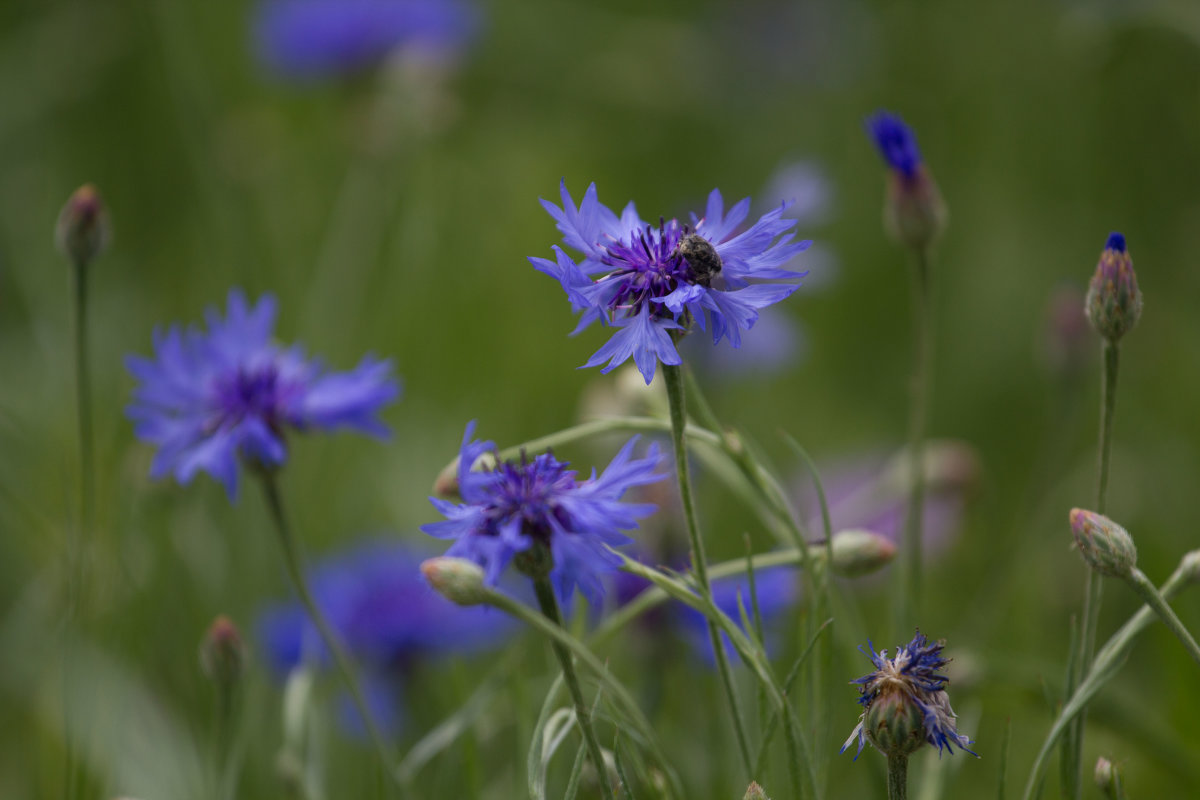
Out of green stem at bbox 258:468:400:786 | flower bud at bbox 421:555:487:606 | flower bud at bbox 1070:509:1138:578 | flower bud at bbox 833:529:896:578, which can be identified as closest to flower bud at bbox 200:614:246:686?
green stem at bbox 258:468:400:786

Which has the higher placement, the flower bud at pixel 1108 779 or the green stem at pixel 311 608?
the green stem at pixel 311 608

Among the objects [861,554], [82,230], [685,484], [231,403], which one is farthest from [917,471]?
[82,230]

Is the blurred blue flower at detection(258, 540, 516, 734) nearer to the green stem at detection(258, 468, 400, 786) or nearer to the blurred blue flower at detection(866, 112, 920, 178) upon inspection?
the green stem at detection(258, 468, 400, 786)

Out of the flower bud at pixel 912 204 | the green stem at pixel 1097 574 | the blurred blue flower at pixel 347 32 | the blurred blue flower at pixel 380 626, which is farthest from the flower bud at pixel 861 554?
the blurred blue flower at pixel 347 32

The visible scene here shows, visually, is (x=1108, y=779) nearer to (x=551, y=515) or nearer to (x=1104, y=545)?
(x=1104, y=545)

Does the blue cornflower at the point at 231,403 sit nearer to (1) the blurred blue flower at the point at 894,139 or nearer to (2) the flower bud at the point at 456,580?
(2) the flower bud at the point at 456,580
